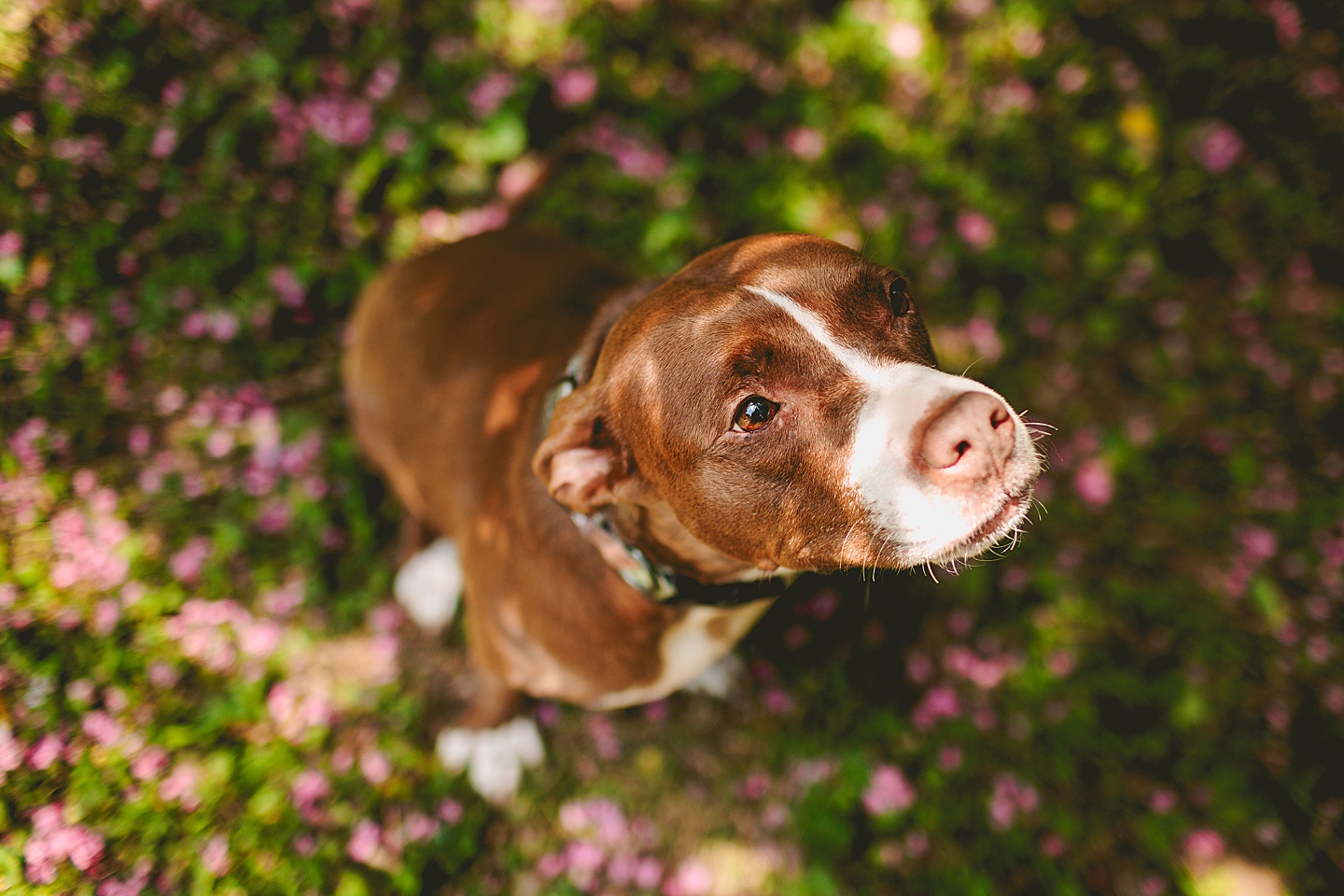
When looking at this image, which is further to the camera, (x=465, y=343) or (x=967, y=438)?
(x=465, y=343)

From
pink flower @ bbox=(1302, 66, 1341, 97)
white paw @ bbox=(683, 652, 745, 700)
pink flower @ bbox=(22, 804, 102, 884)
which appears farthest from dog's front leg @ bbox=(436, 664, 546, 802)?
pink flower @ bbox=(1302, 66, 1341, 97)

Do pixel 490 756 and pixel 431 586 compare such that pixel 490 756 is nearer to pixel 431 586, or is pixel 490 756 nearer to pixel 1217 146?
pixel 431 586

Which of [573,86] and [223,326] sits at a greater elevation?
[573,86]

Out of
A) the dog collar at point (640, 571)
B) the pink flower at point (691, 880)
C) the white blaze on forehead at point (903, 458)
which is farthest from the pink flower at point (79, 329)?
the pink flower at point (691, 880)

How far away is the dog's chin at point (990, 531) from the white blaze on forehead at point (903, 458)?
0.06 feet

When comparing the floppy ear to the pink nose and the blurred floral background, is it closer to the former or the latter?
the pink nose

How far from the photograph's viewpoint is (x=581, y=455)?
220 centimetres

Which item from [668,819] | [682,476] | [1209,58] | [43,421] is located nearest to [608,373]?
[682,476]

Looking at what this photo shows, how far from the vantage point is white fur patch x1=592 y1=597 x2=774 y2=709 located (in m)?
2.78

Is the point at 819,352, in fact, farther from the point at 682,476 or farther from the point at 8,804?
the point at 8,804

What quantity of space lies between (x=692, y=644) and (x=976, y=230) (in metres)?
3.44

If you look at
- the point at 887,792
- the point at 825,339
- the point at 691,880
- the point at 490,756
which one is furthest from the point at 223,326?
the point at 887,792

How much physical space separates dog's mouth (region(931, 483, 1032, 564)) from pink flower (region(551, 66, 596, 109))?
12.9ft

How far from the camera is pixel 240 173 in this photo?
4.41m
